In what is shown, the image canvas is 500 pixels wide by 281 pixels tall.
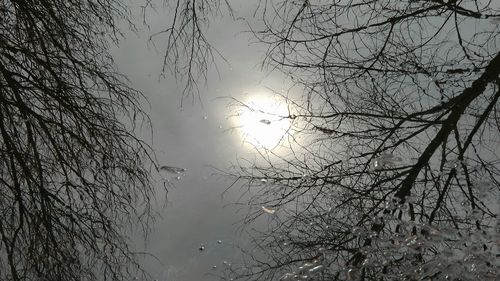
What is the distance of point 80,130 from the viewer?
13.1 ft

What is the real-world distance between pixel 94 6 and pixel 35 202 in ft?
5.23

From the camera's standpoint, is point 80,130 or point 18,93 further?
point 80,130

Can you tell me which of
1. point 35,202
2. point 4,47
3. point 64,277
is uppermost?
point 4,47

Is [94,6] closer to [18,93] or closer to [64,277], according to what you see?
[18,93]

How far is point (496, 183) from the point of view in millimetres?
4340

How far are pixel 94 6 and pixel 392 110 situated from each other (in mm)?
2668

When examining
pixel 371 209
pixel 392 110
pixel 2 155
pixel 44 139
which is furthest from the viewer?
pixel 392 110

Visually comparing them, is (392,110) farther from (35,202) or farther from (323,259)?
(35,202)

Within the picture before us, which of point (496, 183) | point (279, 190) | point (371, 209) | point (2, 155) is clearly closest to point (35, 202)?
point (2, 155)

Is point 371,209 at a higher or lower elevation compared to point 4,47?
lower

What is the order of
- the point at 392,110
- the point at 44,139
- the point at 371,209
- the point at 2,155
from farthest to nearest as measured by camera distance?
the point at 392,110, the point at 371,209, the point at 44,139, the point at 2,155

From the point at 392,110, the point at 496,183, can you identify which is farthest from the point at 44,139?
the point at 496,183

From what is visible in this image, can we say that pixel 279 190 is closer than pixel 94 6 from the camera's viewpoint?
No

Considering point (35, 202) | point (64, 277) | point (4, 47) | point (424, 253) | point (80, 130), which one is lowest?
point (424, 253)
